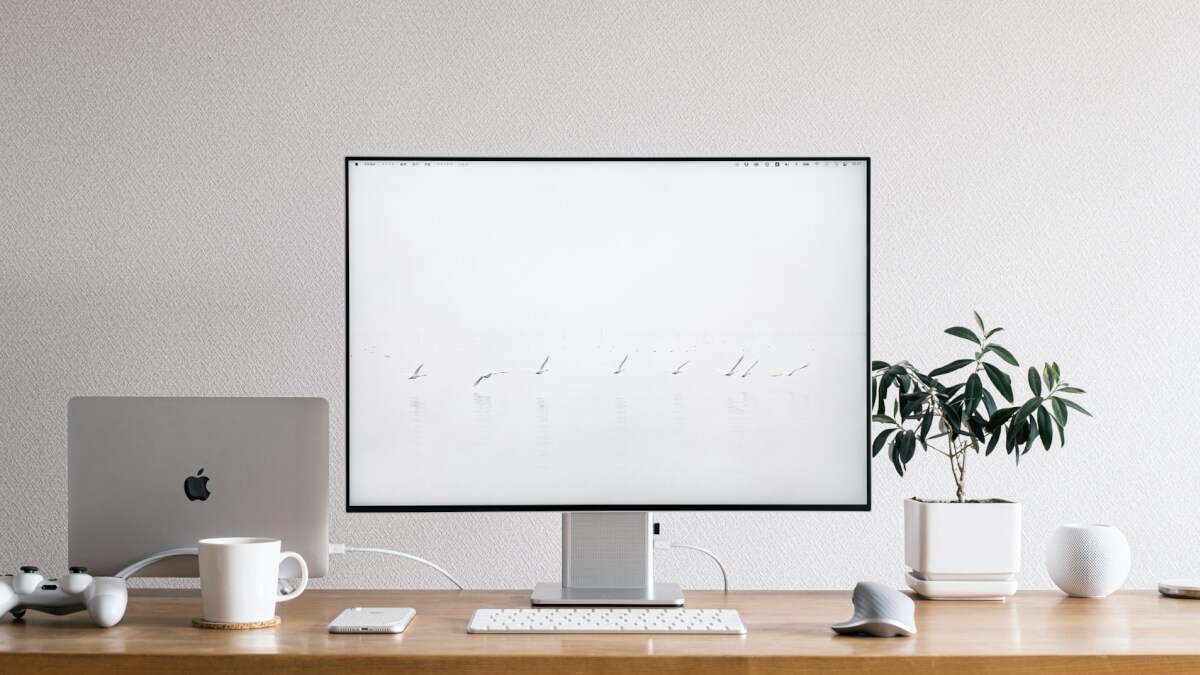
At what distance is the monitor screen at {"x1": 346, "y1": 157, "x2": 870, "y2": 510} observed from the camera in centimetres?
142

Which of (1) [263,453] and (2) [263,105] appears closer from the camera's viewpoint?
(1) [263,453]

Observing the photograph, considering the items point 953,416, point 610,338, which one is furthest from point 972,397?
point 610,338

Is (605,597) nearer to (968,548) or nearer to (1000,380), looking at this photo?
(968,548)

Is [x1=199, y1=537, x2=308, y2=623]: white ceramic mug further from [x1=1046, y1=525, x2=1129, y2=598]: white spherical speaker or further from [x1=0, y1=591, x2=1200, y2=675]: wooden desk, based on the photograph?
[x1=1046, y1=525, x2=1129, y2=598]: white spherical speaker

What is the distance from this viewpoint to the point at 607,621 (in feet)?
3.98

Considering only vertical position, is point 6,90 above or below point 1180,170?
above

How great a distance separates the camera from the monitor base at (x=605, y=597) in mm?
1357

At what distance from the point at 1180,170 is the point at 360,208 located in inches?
63.1

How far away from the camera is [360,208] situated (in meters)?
1.42

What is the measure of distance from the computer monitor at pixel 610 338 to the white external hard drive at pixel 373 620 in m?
0.17

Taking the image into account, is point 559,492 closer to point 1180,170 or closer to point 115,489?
point 115,489

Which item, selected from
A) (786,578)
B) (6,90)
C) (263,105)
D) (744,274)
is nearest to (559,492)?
(744,274)

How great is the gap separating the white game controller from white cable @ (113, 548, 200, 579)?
87 millimetres

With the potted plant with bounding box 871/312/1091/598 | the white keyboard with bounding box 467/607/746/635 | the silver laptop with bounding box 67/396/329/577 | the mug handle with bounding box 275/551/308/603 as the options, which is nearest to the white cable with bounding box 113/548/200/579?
the silver laptop with bounding box 67/396/329/577
